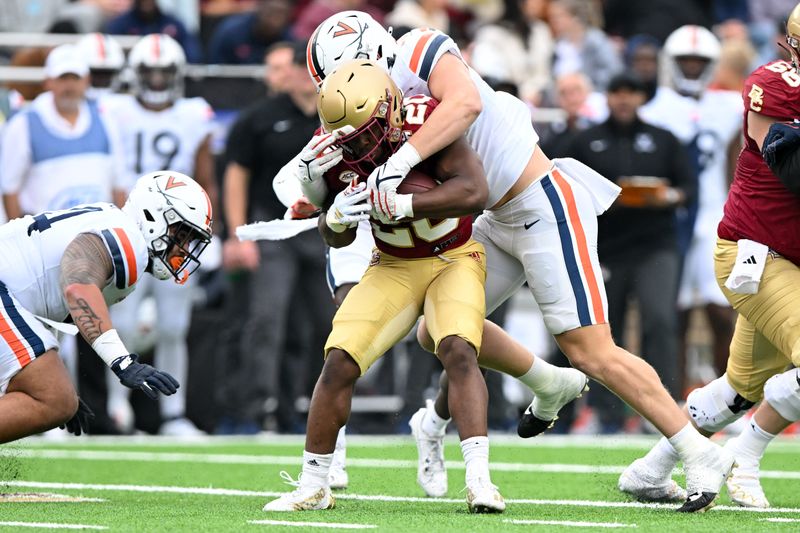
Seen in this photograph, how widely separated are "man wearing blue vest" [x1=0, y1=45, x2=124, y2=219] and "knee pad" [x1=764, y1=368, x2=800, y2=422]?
5268mm

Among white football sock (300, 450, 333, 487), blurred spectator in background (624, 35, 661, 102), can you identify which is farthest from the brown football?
blurred spectator in background (624, 35, 661, 102)

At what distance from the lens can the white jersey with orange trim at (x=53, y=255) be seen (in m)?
6.30

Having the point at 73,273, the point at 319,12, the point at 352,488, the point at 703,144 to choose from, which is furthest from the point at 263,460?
the point at 319,12

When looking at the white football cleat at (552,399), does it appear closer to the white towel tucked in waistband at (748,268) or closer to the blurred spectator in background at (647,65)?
the white towel tucked in waistband at (748,268)

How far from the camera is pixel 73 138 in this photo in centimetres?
1018

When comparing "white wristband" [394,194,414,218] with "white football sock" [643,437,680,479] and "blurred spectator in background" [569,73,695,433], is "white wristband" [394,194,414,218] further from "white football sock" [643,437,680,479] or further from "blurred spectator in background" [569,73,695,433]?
"blurred spectator in background" [569,73,695,433]

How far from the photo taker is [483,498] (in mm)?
5750

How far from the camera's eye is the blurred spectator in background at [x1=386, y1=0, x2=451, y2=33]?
43.3ft

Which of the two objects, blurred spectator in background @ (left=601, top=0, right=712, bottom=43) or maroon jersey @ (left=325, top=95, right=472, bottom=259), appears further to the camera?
blurred spectator in background @ (left=601, top=0, right=712, bottom=43)

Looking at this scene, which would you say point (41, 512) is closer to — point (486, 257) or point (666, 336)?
point (486, 257)

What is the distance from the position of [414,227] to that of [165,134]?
4.93m

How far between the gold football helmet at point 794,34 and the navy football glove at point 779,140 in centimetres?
29

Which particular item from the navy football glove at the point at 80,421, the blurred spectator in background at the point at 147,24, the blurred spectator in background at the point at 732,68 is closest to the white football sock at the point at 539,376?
the navy football glove at the point at 80,421

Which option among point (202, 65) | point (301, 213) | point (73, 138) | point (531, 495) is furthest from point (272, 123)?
point (531, 495)
